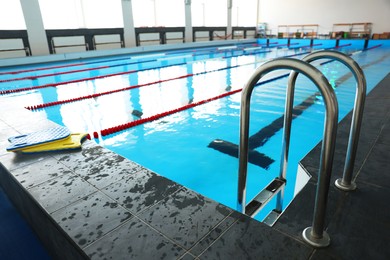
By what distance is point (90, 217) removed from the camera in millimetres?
1378

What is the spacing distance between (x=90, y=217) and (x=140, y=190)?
12.4 inches

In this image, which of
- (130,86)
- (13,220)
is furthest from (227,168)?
(130,86)

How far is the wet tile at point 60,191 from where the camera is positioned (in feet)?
4.95

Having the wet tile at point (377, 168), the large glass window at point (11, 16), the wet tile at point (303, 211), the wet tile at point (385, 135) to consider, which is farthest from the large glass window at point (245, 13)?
the wet tile at point (303, 211)

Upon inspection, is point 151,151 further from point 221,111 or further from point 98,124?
point 221,111

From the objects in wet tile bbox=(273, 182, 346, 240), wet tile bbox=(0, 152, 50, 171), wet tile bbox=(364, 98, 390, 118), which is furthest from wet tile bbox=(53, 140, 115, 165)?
wet tile bbox=(364, 98, 390, 118)

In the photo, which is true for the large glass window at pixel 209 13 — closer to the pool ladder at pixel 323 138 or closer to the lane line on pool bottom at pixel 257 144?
the lane line on pool bottom at pixel 257 144

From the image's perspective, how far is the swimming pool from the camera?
113 inches

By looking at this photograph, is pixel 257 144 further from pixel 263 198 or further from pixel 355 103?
pixel 355 103

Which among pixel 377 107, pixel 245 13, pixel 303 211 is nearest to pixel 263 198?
pixel 303 211

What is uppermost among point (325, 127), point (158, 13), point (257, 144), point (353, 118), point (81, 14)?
point (158, 13)

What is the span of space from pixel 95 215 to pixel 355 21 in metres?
22.9

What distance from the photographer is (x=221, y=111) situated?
467 cm

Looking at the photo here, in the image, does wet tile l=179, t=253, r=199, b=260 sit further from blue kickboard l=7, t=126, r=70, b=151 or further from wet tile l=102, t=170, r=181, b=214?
blue kickboard l=7, t=126, r=70, b=151
